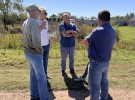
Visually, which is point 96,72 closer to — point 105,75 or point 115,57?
point 105,75

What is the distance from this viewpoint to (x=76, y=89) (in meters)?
7.95

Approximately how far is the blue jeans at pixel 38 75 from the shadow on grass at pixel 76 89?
100 centimetres

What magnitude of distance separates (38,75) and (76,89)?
1741mm

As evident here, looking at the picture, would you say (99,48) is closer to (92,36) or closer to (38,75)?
(92,36)

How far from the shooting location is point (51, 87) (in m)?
8.05

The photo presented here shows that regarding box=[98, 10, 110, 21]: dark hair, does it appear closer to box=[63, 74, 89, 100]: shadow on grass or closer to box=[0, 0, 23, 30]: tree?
box=[63, 74, 89, 100]: shadow on grass

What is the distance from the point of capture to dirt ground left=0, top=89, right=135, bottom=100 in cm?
733

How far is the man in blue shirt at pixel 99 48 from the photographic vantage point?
5.84 metres

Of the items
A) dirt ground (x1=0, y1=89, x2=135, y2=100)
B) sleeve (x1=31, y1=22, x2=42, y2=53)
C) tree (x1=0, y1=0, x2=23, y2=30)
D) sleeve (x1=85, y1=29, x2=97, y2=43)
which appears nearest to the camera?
sleeve (x1=85, y1=29, x2=97, y2=43)

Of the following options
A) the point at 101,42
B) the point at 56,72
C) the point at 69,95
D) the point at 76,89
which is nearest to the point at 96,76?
the point at 101,42

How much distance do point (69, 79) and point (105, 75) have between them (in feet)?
7.79

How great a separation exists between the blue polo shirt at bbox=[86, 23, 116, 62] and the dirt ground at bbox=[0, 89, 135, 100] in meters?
1.66

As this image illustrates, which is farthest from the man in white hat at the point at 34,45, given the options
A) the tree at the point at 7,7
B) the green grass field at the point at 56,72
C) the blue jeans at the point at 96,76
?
the tree at the point at 7,7

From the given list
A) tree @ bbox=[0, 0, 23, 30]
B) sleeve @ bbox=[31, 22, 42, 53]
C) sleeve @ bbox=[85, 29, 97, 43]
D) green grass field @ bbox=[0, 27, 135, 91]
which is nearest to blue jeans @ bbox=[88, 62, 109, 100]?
sleeve @ bbox=[85, 29, 97, 43]
